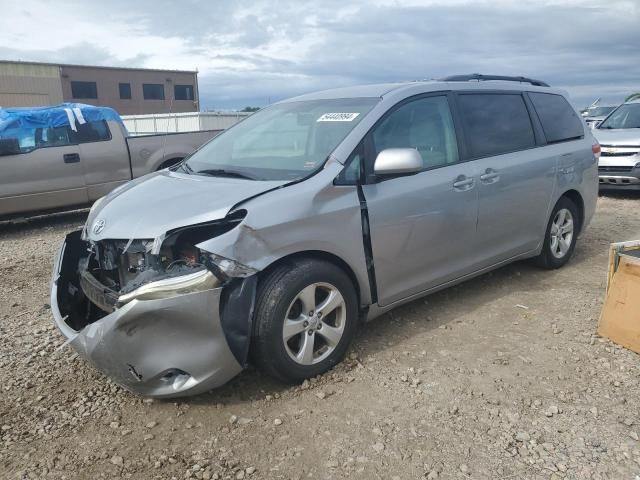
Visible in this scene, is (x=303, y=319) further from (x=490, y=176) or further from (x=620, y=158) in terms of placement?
(x=620, y=158)

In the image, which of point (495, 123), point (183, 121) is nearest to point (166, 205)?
point (495, 123)

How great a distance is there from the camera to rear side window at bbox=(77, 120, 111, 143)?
26.6 feet

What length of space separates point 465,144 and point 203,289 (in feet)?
7.83

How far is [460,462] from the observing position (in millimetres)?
2527

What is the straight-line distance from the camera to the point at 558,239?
517cm

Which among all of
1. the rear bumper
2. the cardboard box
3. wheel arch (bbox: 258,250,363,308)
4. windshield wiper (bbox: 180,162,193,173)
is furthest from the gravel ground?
the rear bumper

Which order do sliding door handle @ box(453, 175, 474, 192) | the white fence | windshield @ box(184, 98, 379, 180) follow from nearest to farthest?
1. windshield @ box(184, 98, 379, 180)
2. sliding door handle @ box(453, 175, 474, 192)
3. the white fence

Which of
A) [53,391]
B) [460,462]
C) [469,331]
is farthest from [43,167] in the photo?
[460,462]

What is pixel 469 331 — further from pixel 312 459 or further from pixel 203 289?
pixel 203 289

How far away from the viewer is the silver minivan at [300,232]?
2.77 metres

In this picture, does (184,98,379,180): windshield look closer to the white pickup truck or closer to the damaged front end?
the damaged front end

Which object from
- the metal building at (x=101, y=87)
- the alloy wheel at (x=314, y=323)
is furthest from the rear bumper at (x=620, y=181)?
the metal building at (x=101, y=87)

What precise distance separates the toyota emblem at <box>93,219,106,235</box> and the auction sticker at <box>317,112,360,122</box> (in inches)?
63.2

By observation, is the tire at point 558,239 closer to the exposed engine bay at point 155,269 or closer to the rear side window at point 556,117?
the rear side window at point 556,117
